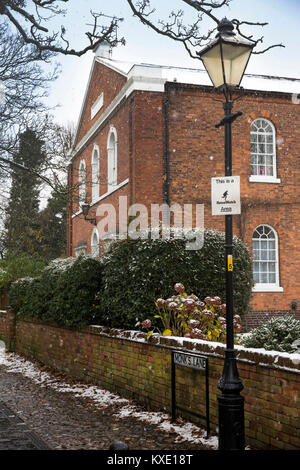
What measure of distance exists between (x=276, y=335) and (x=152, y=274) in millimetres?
2790

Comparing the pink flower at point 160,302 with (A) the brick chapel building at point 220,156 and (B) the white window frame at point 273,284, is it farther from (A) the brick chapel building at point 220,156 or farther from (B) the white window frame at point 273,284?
(B) the white window frame at point 273,284

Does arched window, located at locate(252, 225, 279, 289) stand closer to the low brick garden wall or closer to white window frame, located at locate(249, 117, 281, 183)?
white window frame, located at locate(249, 117, 281, 183)

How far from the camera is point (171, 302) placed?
7.98 metres

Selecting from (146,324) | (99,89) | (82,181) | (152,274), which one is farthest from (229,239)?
(99,89)

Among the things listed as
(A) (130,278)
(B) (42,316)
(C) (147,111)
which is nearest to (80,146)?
(C) (147,111)

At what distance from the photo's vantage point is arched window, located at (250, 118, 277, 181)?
19172 mm

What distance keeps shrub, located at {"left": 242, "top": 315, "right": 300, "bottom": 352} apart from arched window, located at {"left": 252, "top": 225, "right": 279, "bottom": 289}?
12.4 metres

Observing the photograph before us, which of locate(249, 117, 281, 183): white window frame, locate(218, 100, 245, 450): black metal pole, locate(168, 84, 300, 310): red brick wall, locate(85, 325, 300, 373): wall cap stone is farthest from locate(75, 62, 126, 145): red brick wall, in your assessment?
locate(218, 100, 245, 450): black metal pole

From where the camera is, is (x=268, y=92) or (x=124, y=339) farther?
(x=268, y=92)

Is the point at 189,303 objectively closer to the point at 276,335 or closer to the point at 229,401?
the point at 276,335

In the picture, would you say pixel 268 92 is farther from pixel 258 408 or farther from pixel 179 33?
pixel 258 408

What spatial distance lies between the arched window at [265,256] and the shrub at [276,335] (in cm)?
1241
